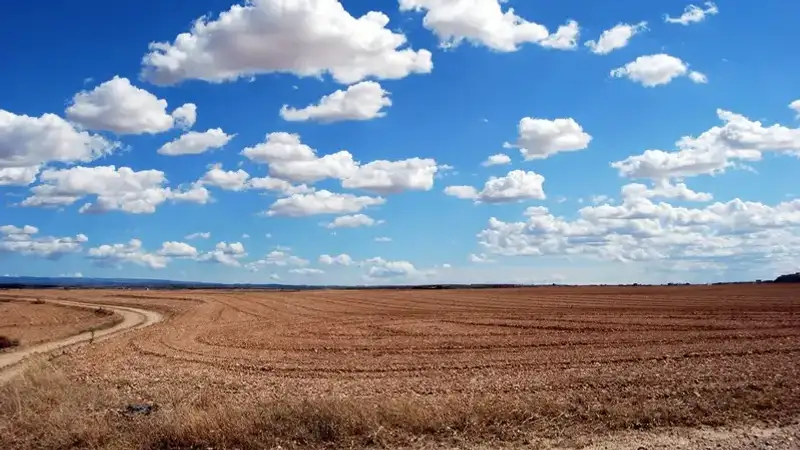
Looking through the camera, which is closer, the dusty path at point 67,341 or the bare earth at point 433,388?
the bare earth at point 433,388

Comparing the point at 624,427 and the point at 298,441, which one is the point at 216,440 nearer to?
the point at 298,441

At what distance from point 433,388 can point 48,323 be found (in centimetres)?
4630

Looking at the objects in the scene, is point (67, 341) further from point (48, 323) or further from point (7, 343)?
point (48, 323)

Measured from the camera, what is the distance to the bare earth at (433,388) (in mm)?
12172

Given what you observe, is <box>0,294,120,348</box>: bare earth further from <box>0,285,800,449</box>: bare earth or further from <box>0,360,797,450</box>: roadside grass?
<box>0,360,797,450</box>: roadside grass

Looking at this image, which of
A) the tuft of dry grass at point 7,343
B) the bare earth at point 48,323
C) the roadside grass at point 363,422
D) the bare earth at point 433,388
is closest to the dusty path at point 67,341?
the bare earth at point 48,323

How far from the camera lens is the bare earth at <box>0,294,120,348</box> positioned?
45.1 metres

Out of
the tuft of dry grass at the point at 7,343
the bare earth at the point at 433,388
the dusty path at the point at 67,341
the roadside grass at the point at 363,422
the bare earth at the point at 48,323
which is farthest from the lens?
the bare earth at the point at 48,323

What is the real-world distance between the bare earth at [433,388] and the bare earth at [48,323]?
1026 cm

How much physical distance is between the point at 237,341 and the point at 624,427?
92.8ft

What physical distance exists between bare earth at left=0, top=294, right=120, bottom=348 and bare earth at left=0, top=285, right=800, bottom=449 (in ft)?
33.7

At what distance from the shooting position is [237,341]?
37.8 meters

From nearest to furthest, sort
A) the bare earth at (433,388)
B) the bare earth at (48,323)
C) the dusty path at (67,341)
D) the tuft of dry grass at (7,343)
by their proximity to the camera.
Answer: the bare earth at (433,388), the dusty path at (67,341), the tuft of dry grass at (7,343), the bare earth at (48,323)

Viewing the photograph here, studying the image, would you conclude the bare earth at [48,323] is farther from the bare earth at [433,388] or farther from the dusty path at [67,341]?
the bare earth at [433,388]
